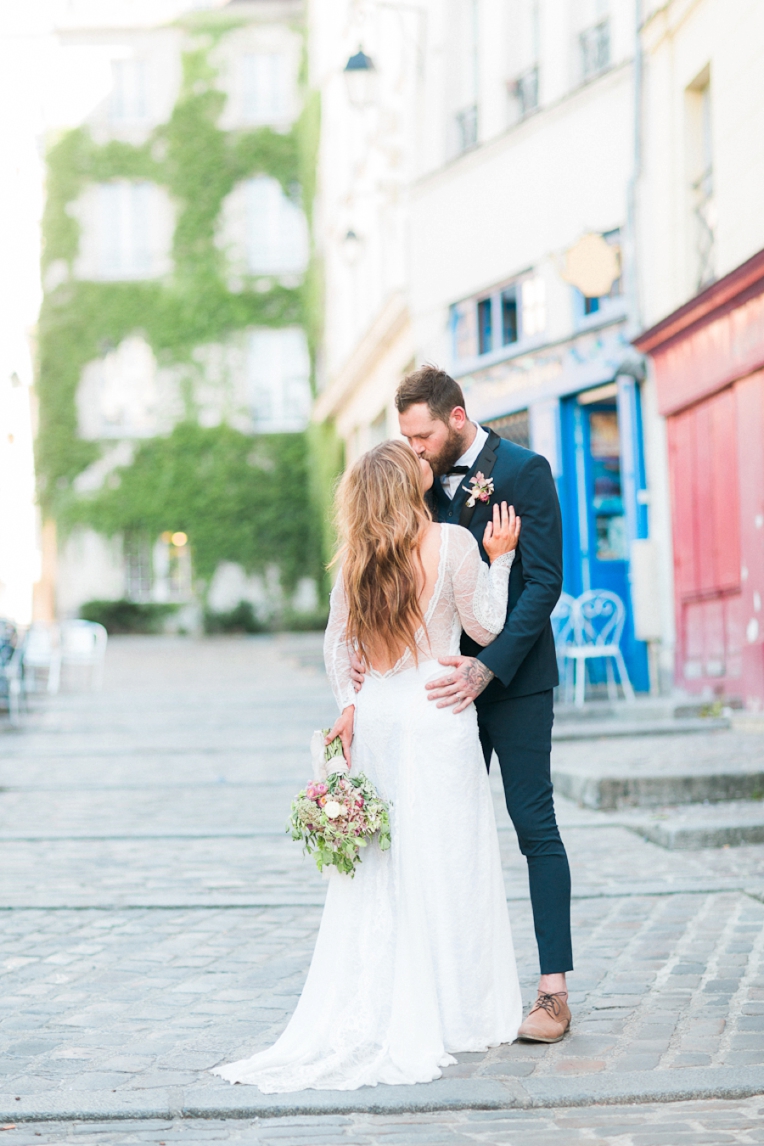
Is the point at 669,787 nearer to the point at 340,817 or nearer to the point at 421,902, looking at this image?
the point at 421,902

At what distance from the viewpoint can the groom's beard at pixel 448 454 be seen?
4156 millimetres

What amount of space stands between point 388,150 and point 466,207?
4.47 meters

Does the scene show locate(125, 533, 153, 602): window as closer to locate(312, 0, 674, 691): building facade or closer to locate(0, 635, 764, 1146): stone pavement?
locate(312, 0, 674, 691): building facade

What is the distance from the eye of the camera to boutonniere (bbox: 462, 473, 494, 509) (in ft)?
13.6

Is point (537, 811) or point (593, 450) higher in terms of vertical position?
point (593, 450)

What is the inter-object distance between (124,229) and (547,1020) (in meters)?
32.4

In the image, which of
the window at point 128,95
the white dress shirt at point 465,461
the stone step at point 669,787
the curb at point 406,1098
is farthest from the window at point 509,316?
the window at point 128,95

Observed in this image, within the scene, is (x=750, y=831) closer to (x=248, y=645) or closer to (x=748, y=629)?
(x=748, y=629)

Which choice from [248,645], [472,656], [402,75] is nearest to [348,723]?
[472,656]

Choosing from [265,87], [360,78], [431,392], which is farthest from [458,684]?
[265,87]

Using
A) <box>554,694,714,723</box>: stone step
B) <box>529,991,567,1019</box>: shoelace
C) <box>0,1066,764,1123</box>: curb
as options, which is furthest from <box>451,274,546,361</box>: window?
<box>0,1066,764,1123</box>: curb

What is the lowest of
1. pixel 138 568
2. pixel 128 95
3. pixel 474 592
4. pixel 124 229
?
pixel 474 592

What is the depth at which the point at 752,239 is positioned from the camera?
11.4 meters

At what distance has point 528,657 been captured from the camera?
412 centimetres
